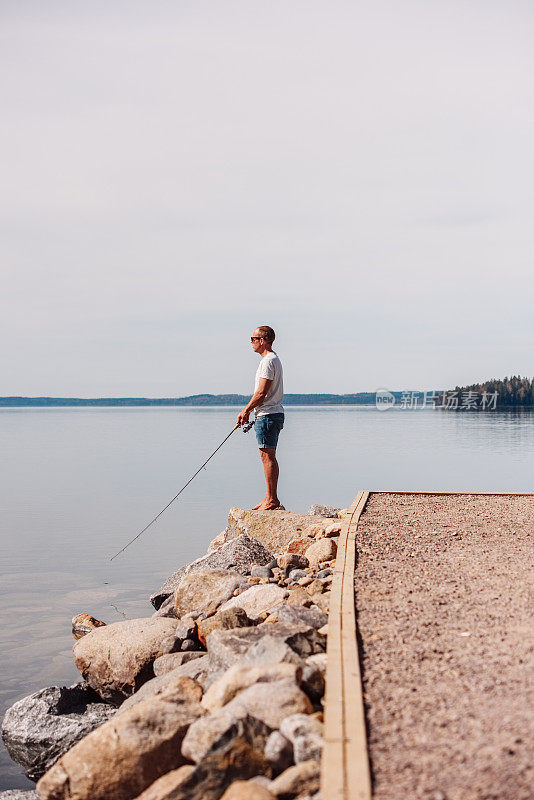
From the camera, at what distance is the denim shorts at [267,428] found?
9148 millimetres

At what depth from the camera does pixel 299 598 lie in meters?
6.30

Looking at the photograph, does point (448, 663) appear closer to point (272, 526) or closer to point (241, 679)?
point (241, 679)

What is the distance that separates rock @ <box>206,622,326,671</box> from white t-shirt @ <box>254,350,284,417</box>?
4141mm

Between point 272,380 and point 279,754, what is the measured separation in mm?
Result: 5891

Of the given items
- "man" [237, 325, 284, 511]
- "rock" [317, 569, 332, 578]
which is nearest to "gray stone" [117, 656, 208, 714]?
"rock" [317, 569, 332, 578]

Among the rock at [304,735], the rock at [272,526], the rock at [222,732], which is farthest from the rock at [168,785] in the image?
the rock at [272,526]

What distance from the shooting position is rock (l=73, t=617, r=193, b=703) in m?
6.47

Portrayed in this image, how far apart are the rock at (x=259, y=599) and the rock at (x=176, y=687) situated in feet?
2.72

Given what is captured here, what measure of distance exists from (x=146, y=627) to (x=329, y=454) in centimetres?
2970

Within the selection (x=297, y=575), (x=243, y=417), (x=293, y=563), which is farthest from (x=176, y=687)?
(x=243, y=417)

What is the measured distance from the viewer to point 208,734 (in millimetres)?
3676

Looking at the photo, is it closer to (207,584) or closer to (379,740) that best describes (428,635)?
(379,740)

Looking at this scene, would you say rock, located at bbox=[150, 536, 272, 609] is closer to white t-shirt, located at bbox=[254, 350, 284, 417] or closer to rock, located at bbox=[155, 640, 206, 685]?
white t-shirt, located at bbox=[254, 350, 284, 417]

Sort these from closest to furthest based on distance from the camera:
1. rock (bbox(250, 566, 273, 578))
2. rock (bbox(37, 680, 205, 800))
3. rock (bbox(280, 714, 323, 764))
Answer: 1. rock (bbox(280, 714, 323, 764))
2. rock (bbox(37, 680, 205, 800))
3. rock (bbox(250, 566, 273, 578))
